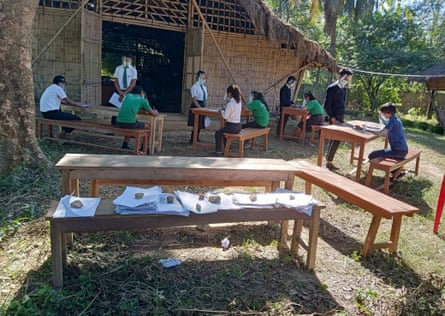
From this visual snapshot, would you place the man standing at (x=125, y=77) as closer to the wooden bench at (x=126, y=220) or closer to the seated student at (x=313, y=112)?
the seated student at (x=313, y=112)

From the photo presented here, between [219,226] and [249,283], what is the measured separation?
1017 millimetres

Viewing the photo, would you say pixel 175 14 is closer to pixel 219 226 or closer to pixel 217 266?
pixel 219 226

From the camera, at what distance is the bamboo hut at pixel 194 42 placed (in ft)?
27.9

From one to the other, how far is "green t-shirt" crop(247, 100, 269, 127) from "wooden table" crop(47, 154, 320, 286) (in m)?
3.69

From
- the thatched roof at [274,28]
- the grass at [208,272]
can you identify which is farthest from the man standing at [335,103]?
the thatched roof at [274,28]

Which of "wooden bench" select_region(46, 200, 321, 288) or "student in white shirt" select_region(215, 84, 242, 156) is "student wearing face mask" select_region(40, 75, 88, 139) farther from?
"wooden bench" select_region(46, 200, 321, 288)

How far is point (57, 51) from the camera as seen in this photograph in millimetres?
8742

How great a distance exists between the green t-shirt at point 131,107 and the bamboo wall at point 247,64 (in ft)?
15.2

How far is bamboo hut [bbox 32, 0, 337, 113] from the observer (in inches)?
334

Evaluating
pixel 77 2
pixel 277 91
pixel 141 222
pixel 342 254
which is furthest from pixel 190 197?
pixel 277 91

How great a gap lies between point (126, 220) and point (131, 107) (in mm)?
3707

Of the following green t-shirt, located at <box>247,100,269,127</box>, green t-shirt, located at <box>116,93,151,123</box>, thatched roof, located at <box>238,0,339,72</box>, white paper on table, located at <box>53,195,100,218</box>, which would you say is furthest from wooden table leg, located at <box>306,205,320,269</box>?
thatched roof, located at <box>238,0,339,72</box>

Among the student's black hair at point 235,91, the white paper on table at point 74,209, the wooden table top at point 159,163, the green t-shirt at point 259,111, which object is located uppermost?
the student's black hair at point 235,91

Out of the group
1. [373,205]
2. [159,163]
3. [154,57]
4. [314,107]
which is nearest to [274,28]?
[314,107]
